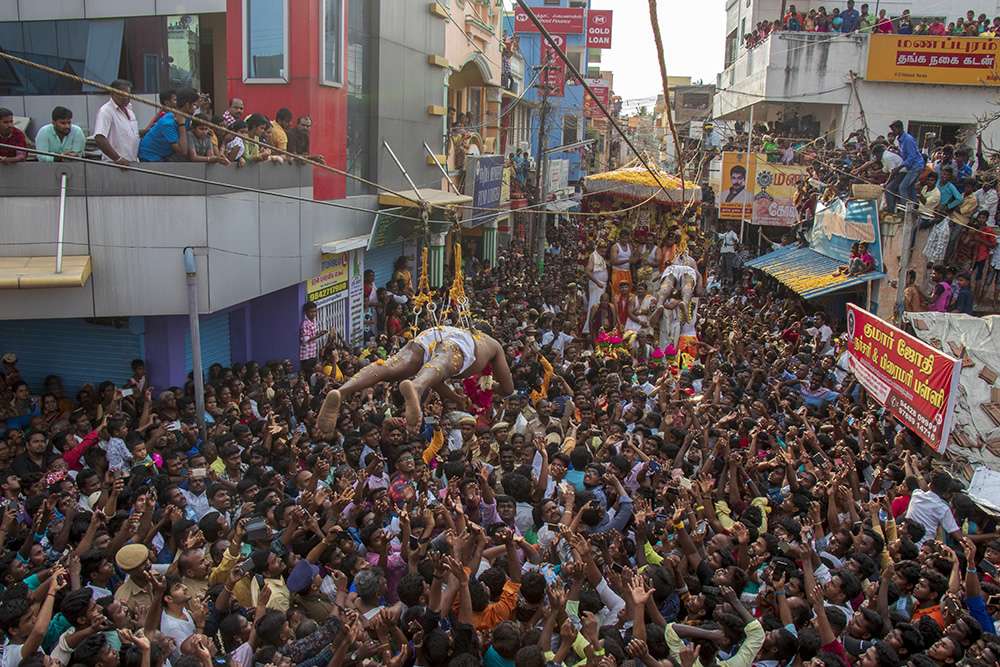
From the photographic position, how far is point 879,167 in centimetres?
1468

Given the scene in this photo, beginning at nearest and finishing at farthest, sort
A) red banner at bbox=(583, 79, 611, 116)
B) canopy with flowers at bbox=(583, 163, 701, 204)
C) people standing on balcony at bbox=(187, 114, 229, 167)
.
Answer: people standing on balcony at bbox=(187, 114, 229, 167) → canopy with flowers at bbox=(583, 163, 701, 204) → red banner at bbox=(583, 79, 611, 116)

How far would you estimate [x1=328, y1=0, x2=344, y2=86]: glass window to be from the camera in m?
12.6

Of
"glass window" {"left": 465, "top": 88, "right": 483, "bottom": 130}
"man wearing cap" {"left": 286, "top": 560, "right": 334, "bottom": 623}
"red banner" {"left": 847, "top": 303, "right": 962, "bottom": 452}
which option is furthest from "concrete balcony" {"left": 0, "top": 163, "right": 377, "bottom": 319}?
"glass window" {"left": 465, "top": 88, "right": 483, "bottom": 130}

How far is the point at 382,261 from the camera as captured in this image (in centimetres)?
1686

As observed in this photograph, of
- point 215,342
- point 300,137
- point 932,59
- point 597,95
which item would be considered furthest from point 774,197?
point 597,95

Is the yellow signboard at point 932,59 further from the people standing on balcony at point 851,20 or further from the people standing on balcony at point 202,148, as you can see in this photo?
the people standing on balcony at point 202,148

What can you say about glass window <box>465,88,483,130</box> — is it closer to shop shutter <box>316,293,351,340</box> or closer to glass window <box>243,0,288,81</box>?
shop shutter <box>316,293,351,340</box>

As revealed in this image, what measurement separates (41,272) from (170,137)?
6.61 feet

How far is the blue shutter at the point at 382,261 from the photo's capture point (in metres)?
16.1

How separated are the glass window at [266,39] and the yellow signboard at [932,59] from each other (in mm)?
17233

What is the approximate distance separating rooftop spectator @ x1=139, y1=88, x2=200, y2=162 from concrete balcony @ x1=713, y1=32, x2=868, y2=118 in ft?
62.4

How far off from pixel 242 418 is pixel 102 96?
6.27 m

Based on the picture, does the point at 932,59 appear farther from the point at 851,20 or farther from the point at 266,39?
the point at 266,39

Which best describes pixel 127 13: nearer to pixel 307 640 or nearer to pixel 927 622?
pixel 307 640
